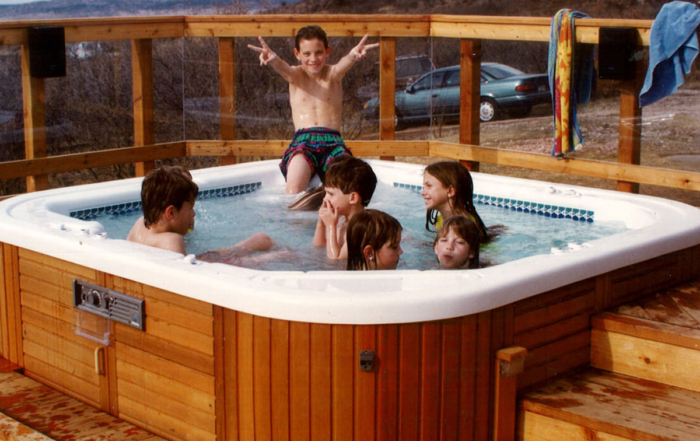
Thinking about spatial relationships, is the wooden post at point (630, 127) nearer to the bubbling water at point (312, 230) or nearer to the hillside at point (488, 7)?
the bubbling water at point (312, 230)

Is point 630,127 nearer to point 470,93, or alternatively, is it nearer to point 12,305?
point 470,93

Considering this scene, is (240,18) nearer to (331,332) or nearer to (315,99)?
(315,99)

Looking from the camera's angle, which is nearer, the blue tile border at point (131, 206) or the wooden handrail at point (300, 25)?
the blue tile border at point (131, 206)

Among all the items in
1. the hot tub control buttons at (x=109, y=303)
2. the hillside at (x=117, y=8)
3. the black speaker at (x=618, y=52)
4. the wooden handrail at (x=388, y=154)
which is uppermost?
the hillside at (x=117, y=8)

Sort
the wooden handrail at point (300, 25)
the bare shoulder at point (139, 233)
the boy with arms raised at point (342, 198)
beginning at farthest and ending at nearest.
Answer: the wooden handrail at point (300, 25) < the boy with arms raised at point (342, 198) < the bare shoulder at point (139, 233)

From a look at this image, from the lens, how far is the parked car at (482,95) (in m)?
5.09

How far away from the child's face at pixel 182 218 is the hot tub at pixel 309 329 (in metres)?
0.24

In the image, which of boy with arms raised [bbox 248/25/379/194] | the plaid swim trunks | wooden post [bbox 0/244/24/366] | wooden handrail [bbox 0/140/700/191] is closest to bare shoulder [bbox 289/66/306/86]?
boy with arms raised [bbox 248/25/379/194]

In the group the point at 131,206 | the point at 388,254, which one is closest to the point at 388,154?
the point at 131,206

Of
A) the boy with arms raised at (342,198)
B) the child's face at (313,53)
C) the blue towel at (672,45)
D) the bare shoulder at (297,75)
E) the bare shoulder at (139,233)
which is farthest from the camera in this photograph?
the bare shoulder at (297,75)

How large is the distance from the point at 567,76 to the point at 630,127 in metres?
0.41

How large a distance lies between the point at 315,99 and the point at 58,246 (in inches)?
87.7

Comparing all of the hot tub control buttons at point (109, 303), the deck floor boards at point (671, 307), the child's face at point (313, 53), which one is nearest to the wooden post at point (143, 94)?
the child's face at point (313, 53)

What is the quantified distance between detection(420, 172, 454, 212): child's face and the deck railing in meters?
1.52
